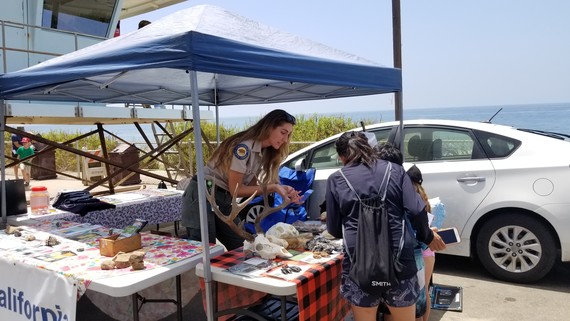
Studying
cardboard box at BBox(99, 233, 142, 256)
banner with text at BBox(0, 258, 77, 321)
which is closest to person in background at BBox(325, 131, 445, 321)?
cardboard box at BBox(99, 233, 142, 256)

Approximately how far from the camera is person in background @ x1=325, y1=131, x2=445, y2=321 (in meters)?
2.35

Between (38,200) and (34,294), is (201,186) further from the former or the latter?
(38,200)

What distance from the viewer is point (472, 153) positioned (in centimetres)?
466

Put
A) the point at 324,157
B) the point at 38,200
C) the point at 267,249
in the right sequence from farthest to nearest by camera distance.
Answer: the point at 324,157, the point at 38,200, the point at 267,249

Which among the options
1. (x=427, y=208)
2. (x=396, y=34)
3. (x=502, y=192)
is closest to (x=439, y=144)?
(x=502, y=192)

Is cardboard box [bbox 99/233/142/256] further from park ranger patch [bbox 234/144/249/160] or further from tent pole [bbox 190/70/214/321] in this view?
park ranger patch [bbox 234/144/249/160]

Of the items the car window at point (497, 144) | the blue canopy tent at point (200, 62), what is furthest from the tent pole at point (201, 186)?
the car window at point (497, 144)

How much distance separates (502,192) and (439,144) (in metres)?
0.87

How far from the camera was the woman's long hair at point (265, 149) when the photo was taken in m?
3.19

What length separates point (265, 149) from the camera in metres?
3.39

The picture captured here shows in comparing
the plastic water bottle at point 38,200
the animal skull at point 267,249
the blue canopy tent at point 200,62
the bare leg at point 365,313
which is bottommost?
the bare leg at point 365,313

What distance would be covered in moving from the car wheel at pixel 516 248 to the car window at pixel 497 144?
2.04 feet

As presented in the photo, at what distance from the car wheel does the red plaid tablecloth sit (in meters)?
2.22

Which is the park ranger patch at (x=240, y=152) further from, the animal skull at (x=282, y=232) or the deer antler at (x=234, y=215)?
the animal skull at (x=282, y=232)
